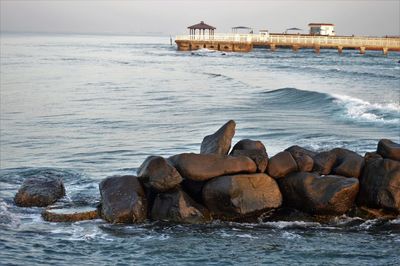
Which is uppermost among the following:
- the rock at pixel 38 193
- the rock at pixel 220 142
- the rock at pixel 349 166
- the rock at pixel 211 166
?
the rock at pixel 220 142

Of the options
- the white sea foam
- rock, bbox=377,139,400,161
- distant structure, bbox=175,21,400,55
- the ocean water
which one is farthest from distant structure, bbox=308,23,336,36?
rock, bbox=377,139,400,161

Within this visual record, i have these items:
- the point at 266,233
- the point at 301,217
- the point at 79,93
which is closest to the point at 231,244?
the point at 266,233

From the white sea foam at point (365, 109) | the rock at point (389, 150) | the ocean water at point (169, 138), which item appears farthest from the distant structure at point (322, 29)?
the rock at point (389, 150)

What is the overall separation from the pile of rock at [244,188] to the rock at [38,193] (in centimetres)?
92

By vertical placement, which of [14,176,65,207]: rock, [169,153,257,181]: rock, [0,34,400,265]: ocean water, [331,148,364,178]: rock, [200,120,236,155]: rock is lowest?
[0,34,400,265]: ocean water

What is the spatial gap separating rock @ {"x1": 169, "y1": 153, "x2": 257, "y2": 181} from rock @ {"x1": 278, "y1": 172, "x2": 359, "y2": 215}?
79cm

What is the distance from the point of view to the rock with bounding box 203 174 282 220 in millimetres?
11344

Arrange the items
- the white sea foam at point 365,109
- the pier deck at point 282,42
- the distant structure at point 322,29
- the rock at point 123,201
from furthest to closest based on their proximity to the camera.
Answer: the distant structure at point 322,29
the pier deck at point 282,42
the white sea foam at point 365,109
the rock at point 123,201

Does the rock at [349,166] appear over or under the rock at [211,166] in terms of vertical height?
under

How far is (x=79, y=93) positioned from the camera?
3694 cm

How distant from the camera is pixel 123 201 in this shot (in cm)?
1145

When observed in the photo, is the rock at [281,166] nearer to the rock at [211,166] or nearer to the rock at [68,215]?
the rock at [211,166]

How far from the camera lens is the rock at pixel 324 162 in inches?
484

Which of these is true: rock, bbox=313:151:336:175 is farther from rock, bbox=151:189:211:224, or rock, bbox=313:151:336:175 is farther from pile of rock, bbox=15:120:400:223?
rock, bbox=151:189:211:224
